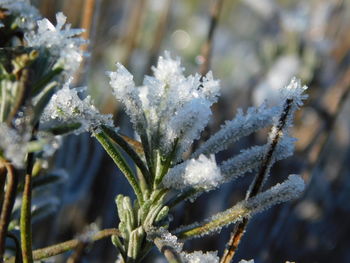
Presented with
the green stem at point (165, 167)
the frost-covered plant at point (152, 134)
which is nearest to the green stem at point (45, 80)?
the frost-covered plant at point (152, 134)

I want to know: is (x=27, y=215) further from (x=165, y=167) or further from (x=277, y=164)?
(x=277, y=164)

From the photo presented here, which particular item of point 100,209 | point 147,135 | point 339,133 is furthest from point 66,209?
point 339,133

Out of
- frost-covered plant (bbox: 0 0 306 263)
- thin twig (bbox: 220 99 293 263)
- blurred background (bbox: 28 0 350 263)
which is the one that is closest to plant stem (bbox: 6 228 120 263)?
frost-covered plant (bbox: 0 0 306 263)

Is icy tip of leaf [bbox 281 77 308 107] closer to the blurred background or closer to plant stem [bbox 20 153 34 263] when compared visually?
plant stem [bbox 20 153 34 263]

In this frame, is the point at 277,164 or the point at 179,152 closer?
the point at 179,152

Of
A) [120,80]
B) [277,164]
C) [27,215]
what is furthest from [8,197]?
[277,164]

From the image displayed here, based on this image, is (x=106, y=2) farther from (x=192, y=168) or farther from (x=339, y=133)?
(x=192, y=168)

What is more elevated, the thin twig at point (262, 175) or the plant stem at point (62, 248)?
the plant stem at point (62, 248)

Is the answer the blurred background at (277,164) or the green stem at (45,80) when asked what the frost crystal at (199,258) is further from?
the blurred background at (277,164)
